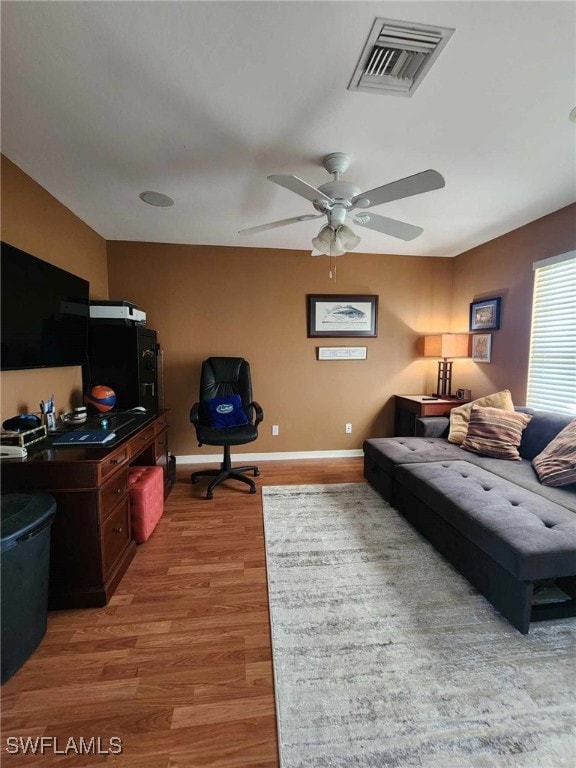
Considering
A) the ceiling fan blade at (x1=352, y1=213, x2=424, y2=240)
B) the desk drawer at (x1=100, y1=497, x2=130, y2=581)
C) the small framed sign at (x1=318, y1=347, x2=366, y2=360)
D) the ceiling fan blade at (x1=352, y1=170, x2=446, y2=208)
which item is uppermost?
the ceiling fan blade at (x1=352, y1=213, x2=424, y2=240)

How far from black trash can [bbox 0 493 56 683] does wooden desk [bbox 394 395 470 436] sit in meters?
3.23

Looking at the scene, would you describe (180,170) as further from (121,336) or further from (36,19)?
(121,336)

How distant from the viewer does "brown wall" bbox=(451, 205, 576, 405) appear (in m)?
2.73

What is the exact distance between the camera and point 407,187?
5.36ft

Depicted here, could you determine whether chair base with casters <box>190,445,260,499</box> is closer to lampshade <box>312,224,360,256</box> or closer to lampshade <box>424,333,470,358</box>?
lampshade <box>312,224,360,256</box>

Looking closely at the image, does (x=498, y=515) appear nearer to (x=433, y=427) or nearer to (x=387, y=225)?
(x=433, y=427)

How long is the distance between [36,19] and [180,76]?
0.49m

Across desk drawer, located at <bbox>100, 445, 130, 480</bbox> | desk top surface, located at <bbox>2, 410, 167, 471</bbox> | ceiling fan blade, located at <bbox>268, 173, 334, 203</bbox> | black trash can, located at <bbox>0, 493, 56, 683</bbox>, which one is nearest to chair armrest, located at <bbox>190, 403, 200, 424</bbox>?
desk top surface, located at <bbox>2, 410, 167, 471</bbox>

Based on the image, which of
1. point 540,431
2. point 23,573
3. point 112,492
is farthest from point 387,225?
point 23,573

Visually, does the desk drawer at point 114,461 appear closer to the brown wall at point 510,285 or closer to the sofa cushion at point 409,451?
the sofa cushion at point 409,451

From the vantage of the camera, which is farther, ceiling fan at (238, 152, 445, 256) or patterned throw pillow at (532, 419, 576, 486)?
patterned throw pillow at (532, 419, 576, 486)

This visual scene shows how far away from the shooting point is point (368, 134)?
173 centimetres

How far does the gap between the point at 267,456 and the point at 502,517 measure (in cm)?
255

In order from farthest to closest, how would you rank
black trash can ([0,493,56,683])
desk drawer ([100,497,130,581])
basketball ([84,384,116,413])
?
1. basketball ([84,384,116,413])
2. desk drawer ([100,497,130,581])
3. black trash can ([0,493,56,683])
